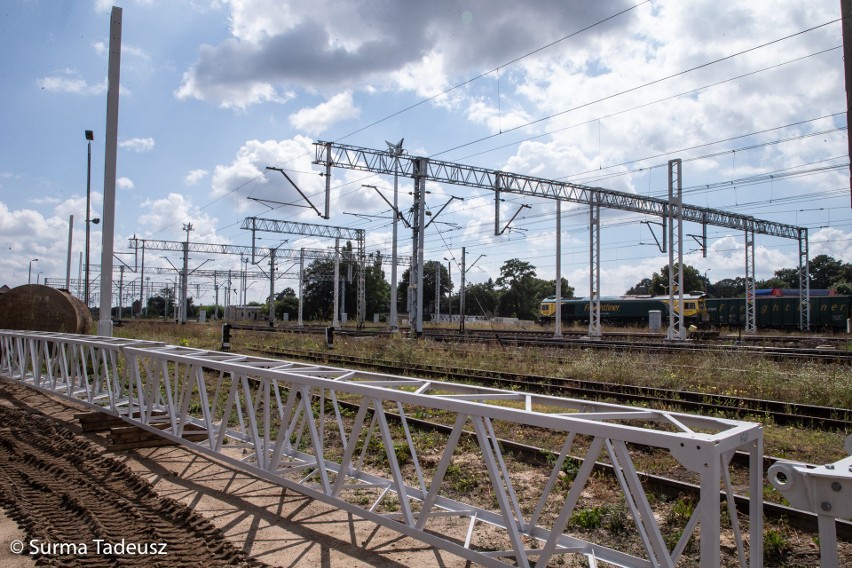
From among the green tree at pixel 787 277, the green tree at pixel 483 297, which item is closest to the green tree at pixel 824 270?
the green tree at pixel 787 277

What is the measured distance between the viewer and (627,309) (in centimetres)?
5359

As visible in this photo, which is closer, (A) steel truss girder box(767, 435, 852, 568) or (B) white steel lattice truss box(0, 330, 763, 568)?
(A) steel truss girder box(767, 435, 852, 568)

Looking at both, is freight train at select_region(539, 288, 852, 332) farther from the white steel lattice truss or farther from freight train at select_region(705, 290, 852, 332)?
the white steel lattice truss

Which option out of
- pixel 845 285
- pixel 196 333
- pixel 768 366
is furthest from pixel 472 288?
pixel 768 366

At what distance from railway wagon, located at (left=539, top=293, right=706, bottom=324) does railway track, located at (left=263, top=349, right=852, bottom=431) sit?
34.2m

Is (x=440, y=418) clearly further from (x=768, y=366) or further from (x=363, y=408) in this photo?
(x=768, y=366)

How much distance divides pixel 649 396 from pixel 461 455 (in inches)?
240

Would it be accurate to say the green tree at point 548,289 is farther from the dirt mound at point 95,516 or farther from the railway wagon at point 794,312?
the dirt mound at point 95,516

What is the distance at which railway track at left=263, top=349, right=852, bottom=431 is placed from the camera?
10462mm

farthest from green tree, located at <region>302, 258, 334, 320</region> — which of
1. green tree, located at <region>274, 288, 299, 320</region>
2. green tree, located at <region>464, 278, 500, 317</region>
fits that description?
green tree, located at <region>464, 278, 500, 317</region>

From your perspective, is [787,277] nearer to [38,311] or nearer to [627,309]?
[627,309]

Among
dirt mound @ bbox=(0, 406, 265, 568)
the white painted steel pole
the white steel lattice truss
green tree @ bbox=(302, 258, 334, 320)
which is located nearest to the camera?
the white steel lattice truss

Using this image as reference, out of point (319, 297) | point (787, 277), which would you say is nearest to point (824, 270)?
point (787, 277)

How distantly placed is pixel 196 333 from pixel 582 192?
23266mm
